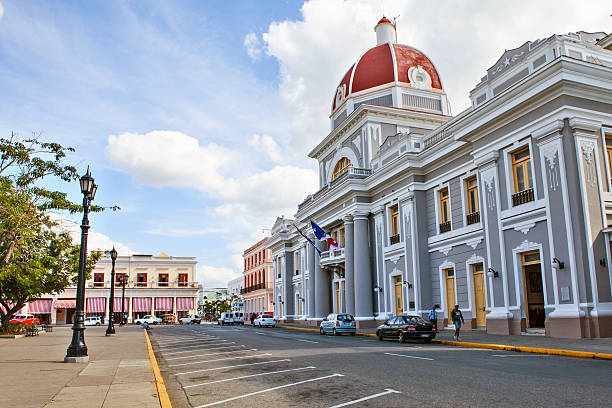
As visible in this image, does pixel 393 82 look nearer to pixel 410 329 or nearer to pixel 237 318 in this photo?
pixel 410 329

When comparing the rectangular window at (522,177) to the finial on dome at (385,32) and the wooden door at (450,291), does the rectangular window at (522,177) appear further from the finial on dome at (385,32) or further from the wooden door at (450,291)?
the finial on dome at (385,32)

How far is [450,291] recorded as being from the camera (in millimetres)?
27453

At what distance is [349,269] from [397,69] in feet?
49.8

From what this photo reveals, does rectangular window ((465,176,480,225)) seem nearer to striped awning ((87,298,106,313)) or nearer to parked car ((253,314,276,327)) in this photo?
parked car ((253,314,276,327))

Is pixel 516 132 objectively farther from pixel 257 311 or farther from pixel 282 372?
pixel 257 311

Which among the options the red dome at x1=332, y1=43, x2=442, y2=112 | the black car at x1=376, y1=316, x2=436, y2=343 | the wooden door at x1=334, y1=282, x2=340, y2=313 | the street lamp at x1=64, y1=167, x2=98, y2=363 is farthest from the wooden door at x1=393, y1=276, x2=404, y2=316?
the street lamp at x1=64, y1=167, x2=98, y2=363

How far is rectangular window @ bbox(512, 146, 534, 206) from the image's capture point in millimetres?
20812

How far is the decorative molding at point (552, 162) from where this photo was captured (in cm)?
1894

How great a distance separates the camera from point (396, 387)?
9.15 meters

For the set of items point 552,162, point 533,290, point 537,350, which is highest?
point 552,162

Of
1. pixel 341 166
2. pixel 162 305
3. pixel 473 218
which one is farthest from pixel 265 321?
pixel 162 305

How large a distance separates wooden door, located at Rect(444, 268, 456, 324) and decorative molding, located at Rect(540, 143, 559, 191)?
30.4 ft

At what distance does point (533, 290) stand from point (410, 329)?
4.99 metres

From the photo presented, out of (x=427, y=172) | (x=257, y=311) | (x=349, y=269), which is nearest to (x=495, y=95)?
(x=427, y=172)
